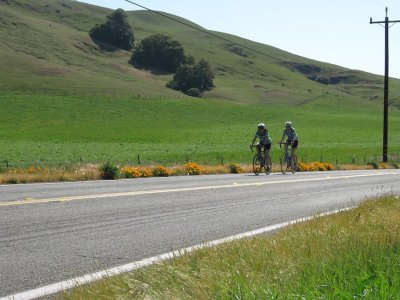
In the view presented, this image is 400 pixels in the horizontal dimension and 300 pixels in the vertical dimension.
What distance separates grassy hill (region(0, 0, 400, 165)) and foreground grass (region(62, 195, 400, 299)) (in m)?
29.2

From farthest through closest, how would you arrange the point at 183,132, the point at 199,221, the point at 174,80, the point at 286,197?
the point at 174,80 < the point at 183,132 < the point at 286,197 < the point at 199,221

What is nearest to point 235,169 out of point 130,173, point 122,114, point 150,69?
point 130,173

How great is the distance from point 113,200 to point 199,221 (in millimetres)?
2665

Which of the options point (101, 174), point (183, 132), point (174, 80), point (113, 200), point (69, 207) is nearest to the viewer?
point (69, 207)

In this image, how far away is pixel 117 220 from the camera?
9.18 meters

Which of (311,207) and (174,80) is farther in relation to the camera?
(174,80)

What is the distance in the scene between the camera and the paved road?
21.3 feet

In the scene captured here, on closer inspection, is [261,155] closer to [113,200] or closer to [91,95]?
[113,200]

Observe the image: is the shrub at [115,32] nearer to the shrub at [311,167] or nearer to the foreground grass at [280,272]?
the shrub at [311,167]

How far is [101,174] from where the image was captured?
19312 millimetres

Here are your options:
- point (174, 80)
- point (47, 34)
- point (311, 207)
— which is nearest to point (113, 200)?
point (311, 207)

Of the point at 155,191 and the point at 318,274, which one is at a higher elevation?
the point at 318,274

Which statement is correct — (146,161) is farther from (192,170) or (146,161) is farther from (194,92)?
(194,92)

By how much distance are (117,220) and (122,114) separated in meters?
73.1
